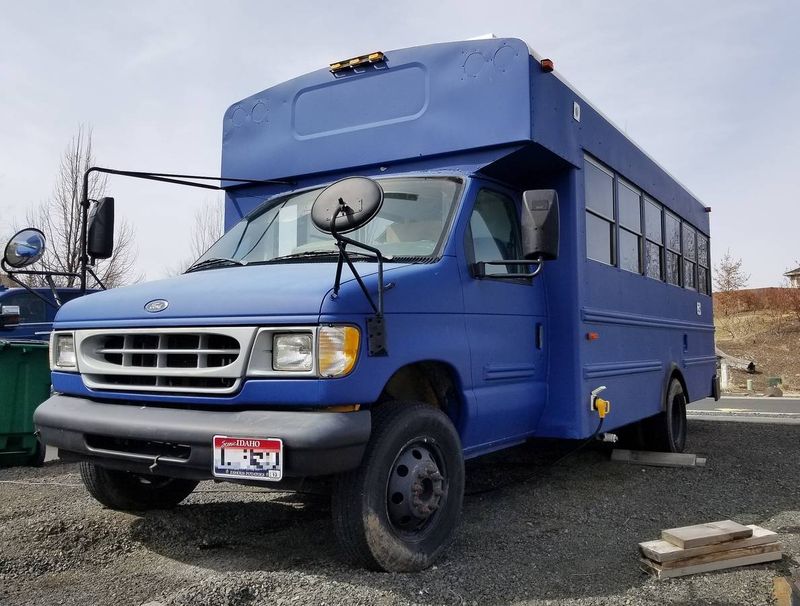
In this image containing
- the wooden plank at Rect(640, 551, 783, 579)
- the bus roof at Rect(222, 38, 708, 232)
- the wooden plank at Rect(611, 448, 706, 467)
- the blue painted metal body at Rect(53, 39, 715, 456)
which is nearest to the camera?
the blue painted metal body at Rect(53, 39, 715, 456)

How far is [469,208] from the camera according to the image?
4422 mm

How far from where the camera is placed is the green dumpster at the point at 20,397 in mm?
6914

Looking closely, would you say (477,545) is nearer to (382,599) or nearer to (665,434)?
(382,599)

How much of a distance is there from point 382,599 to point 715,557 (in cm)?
189

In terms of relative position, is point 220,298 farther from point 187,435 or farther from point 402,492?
point 402,492

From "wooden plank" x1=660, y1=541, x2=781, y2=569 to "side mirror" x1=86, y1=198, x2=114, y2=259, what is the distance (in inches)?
156

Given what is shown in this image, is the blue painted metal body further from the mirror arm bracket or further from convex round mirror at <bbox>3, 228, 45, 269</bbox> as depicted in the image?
convex round mirror at <bbox>3, 228, 45, 269</bbox>

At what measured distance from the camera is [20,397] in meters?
7.04

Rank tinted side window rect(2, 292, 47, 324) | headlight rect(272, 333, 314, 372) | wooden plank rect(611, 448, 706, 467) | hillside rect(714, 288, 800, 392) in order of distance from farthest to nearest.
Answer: hillside rect(714, 288, 800, 392) < tinted side window rect(2, 292, 47, 324) < wooden plank rect(611, 448, 706, 467) < headlight rect(272, 333, 314, 372)

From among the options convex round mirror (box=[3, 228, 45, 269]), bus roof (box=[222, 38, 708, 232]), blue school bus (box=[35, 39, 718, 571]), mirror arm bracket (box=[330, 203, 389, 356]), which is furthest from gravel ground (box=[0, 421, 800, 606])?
bus roof (box=[222, 38, 708, 232])

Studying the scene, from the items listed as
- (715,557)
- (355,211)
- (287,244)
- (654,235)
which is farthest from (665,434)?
(355,211)

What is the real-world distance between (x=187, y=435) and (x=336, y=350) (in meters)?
0.77

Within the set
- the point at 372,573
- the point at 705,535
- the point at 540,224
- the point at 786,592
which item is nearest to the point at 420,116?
the point at 540,224

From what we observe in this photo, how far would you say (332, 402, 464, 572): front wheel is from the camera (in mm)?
3414
